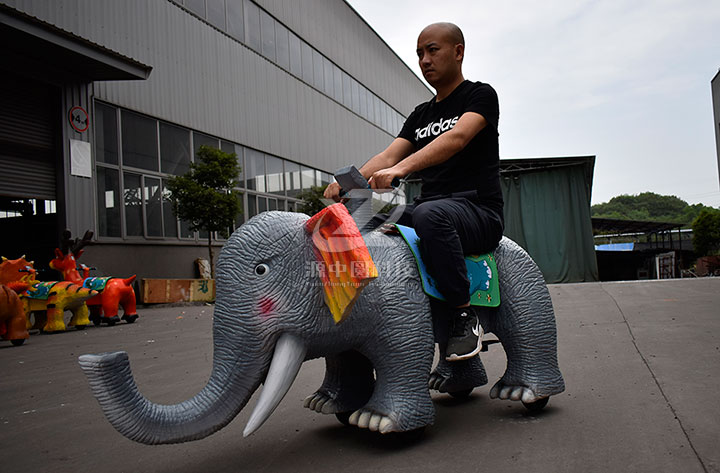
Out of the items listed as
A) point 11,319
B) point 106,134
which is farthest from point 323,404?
point 106,134

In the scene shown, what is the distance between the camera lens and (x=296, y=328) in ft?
6.51

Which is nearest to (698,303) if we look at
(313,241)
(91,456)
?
(313,241)

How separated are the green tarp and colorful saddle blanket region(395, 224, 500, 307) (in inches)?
578

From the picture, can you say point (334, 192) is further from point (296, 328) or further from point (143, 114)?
point (143, 114)

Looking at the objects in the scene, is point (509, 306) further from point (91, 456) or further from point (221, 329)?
point (91, 456)

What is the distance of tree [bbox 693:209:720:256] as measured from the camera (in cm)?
3100

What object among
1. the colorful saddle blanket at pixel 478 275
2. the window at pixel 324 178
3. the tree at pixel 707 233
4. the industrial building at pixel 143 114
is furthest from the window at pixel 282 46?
the tree at pixel 707 233

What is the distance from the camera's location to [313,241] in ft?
6.78

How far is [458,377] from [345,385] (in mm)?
778

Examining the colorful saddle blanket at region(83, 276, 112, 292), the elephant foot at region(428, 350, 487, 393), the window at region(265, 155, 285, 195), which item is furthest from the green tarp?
the elephant foot at region(428, 350, 487, 393)

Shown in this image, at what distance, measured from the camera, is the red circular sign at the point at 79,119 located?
1155cm

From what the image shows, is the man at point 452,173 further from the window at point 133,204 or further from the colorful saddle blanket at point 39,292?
the window at point 133,204

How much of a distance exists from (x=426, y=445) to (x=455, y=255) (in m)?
0.76

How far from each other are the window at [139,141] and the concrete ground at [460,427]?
878 cm
